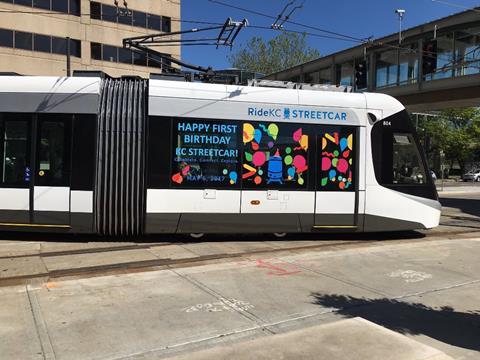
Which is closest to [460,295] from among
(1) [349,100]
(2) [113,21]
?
(1) [349,100]

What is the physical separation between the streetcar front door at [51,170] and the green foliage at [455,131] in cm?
5709

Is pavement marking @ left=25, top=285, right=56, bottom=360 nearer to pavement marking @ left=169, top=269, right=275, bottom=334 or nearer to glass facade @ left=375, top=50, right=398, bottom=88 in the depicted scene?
pavement marking @ left=169, top=269, right=275, bottom=334

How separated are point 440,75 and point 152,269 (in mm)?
23696

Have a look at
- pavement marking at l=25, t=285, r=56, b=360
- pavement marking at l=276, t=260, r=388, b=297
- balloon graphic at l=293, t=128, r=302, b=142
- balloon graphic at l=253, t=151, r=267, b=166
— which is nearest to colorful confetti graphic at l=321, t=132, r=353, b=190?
balloon graphic at l=293, t=128, r=302, b=142

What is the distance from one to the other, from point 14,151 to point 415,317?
759cm

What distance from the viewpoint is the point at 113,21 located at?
153 feet

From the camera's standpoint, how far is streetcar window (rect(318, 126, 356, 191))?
10523 mm

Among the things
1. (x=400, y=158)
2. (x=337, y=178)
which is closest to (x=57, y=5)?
(x=337, y=178)

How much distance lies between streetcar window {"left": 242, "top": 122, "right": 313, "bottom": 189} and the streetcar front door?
3357 mm

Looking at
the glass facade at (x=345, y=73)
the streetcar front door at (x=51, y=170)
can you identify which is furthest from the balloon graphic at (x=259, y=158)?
the glass facade at (x=345, y=73)

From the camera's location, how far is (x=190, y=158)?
32.8ft

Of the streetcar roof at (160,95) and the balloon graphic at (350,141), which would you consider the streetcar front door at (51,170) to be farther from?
the balloon graphic at (350,141)

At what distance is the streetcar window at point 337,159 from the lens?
10.5 meters

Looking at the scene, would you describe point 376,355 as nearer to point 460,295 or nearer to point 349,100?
point 460,295
